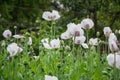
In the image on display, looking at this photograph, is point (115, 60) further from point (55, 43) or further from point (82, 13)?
point (82, 13)

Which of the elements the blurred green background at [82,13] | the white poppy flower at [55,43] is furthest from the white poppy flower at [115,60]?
the blurred green background at [82,13]

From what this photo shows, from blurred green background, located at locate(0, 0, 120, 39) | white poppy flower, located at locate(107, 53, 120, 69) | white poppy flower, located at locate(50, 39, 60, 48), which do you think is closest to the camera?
white poppy flower, located at locate(107, 53, 120, 69)

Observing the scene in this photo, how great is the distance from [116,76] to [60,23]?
3644 mm

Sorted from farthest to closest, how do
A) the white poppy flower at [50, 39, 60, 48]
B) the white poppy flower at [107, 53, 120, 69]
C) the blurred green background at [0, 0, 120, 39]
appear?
the blurred green background at [0, 0, 120, 39], the white poppy flower at [50, 39, 60, 48], the white poppy flower at [107, 53, 120, 69]

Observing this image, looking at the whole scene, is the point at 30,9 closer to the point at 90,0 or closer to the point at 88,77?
the point at 90,0

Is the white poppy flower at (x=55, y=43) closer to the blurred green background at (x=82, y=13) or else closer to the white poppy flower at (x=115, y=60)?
the white poppy flower at (x=115, y=60)

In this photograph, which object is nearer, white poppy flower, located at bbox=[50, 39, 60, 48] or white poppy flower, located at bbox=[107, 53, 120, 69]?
white poppy flower, located at bbox=[107, 53, 120, 69]

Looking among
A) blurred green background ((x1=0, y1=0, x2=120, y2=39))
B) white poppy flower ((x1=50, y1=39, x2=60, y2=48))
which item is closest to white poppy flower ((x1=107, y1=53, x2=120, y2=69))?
white poppy flower ((x1=50, y1=39, x2=60, y2=48))

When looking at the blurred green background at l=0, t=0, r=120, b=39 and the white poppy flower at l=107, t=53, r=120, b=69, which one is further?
the blurred green background at l=0, t=0, r=120, b=39

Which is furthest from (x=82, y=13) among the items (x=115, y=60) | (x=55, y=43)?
(x=115, y=60)

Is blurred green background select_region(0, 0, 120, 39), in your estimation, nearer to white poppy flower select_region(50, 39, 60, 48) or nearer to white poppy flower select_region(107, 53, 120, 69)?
white poppy flower select_region(50, 39, 60, 48)

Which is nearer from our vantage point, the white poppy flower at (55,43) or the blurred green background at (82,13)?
the white poppy flower at (55,43)

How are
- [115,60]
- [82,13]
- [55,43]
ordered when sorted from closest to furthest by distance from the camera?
[115,60] < [55,43] < [82,13]

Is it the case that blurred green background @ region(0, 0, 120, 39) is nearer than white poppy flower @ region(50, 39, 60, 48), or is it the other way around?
white poppy flower @ region(50, 39, 60, 48)
